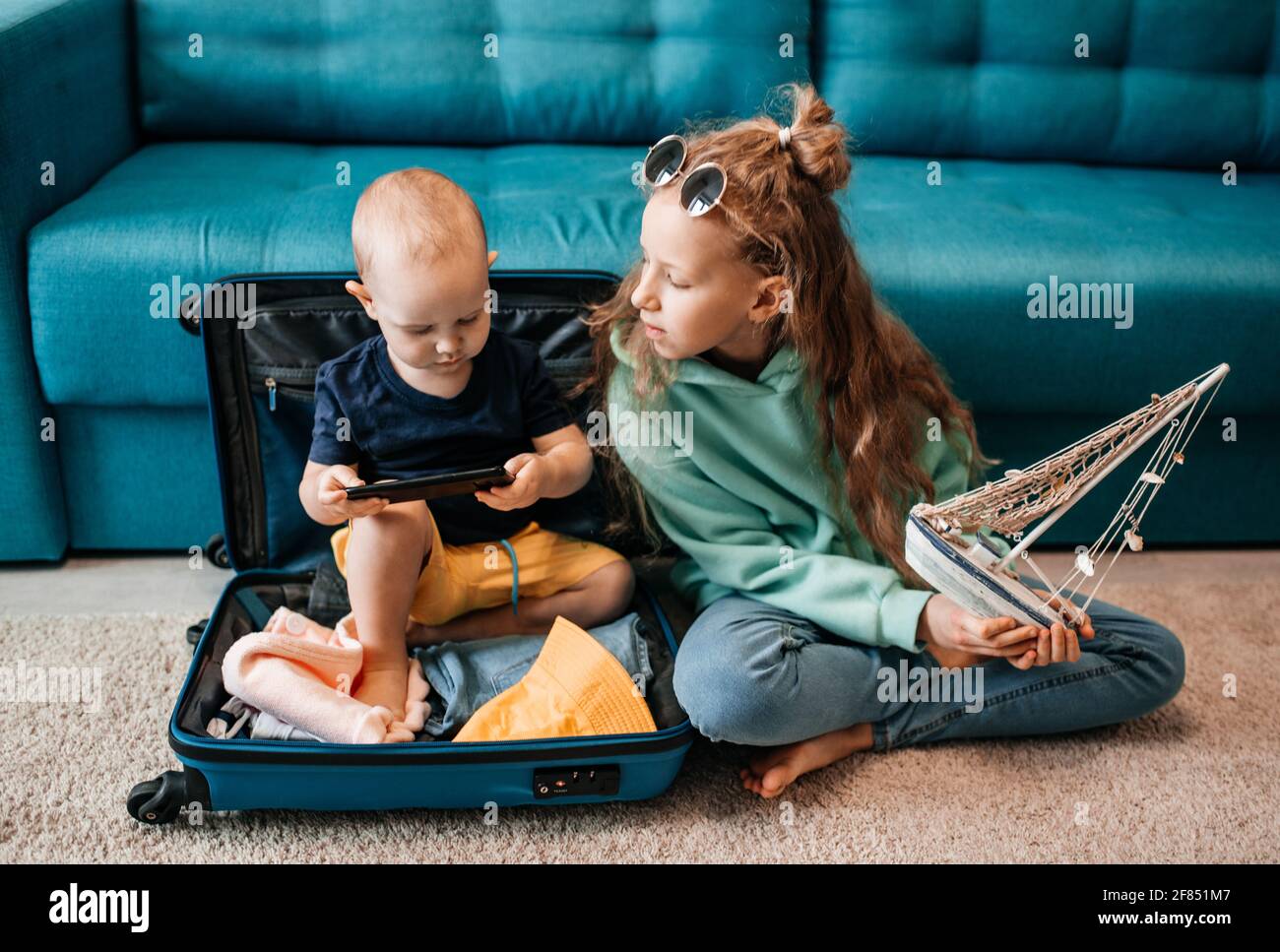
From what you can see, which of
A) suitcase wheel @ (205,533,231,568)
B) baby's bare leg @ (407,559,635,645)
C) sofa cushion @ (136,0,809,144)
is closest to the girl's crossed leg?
baby's bare leg @ (407,559,635,645)

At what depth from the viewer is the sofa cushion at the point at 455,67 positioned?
1816 millimetres

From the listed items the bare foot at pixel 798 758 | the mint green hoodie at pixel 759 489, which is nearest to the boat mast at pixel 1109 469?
the mint green hoodie at pixel 759 489

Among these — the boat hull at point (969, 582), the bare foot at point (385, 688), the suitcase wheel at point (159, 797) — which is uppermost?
the boat hull at point (969, 582)

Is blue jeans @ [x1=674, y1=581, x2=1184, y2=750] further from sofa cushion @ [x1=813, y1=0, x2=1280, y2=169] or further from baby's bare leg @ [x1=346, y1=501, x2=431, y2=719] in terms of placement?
sofa cushion @ [x1=813, y1=0, x2=1280, y2=169]

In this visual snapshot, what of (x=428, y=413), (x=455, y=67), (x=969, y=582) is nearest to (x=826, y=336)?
(x=969, y=582)

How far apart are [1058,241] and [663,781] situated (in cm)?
94

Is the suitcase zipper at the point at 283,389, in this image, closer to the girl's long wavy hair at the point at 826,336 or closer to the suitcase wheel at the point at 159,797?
the girl's long wavy hair at the point at 826,336

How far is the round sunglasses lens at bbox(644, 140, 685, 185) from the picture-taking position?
1.22m

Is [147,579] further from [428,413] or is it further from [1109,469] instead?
[1109,469]

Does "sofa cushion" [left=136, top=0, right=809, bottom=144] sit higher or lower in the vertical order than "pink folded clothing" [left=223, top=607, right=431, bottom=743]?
higher

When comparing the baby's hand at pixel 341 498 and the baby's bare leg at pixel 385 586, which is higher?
the baby's hand at pixel 341 498

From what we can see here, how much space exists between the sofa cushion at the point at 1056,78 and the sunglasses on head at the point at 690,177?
820 millimetres

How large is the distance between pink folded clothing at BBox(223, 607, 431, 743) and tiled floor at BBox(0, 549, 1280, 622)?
0.33 metres

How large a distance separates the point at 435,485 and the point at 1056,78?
1.39 metres
